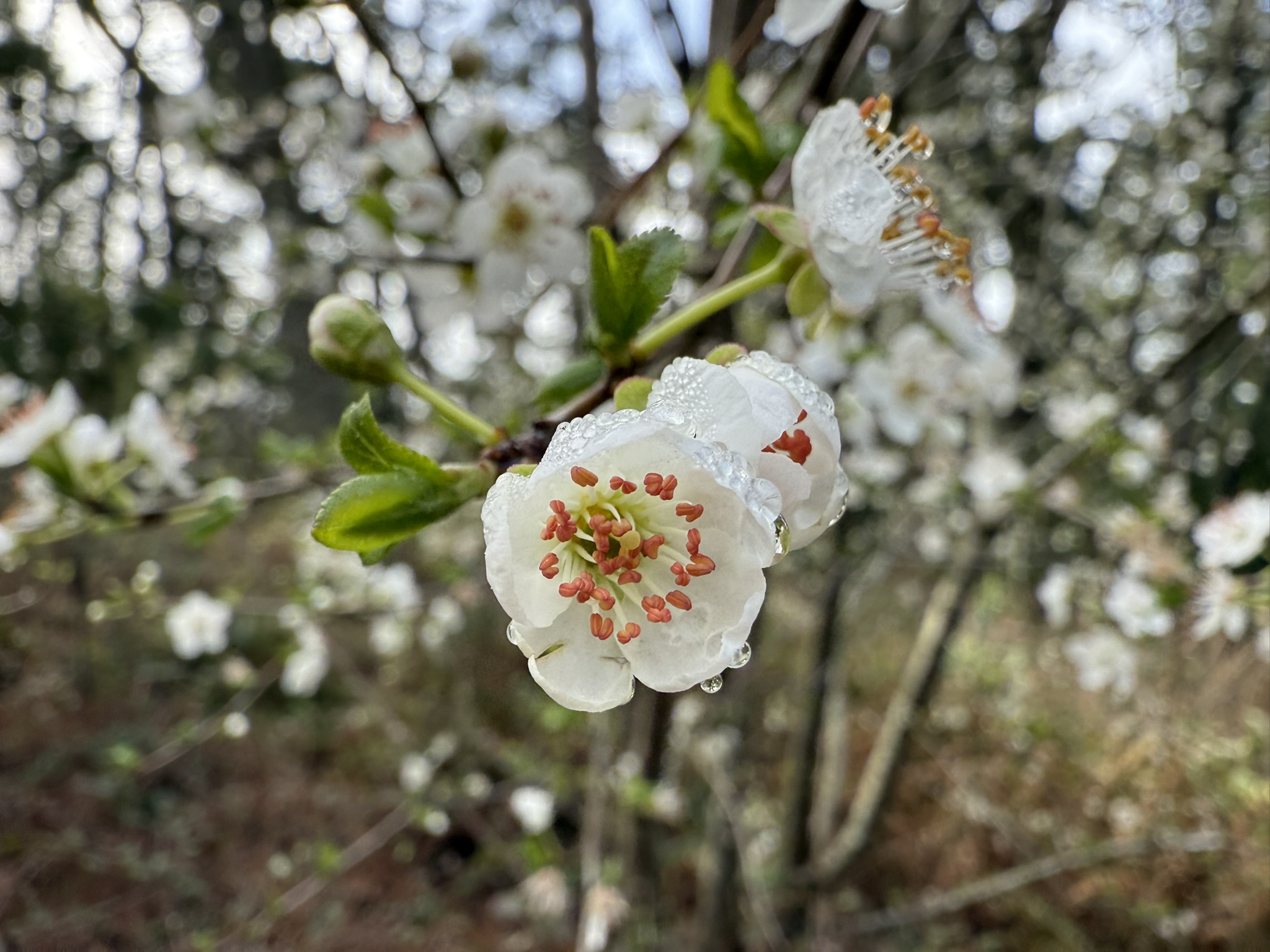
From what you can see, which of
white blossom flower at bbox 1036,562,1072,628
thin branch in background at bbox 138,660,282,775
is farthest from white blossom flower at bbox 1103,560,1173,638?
thin branch in background at bbox 138,660,282,775

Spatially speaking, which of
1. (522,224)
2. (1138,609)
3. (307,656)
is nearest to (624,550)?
(522,224)

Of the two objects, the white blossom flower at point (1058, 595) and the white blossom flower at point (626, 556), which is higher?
the white blossom flower at point (626, 556)

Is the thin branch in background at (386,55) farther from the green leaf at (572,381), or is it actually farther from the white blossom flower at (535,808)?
the white blossom flower at (535,808)

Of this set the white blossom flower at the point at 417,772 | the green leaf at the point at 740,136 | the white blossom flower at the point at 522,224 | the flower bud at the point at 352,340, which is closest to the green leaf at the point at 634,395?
the flower bud at the point at 352,340

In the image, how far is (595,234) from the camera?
20.8 inches

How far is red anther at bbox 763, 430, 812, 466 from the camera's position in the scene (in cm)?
48

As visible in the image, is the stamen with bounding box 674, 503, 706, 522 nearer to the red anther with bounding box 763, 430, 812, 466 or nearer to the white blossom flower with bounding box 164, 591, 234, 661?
the red anther with bounding box 763, 430, 812, 466

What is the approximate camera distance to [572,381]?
0.63 m

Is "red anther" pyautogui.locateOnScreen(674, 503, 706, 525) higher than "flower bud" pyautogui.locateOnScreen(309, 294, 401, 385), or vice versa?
"flower bud" pyautogui.locateOnScreen(309, 294, 401, 385)

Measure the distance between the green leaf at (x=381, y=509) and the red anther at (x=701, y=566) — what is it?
0.16 meters

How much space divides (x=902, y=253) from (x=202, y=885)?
17.1ft

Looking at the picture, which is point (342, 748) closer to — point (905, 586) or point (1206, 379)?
point (905, 586)

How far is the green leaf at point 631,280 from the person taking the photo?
54 centimetres

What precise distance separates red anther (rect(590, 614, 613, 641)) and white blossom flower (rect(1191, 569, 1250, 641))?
4.87ft
